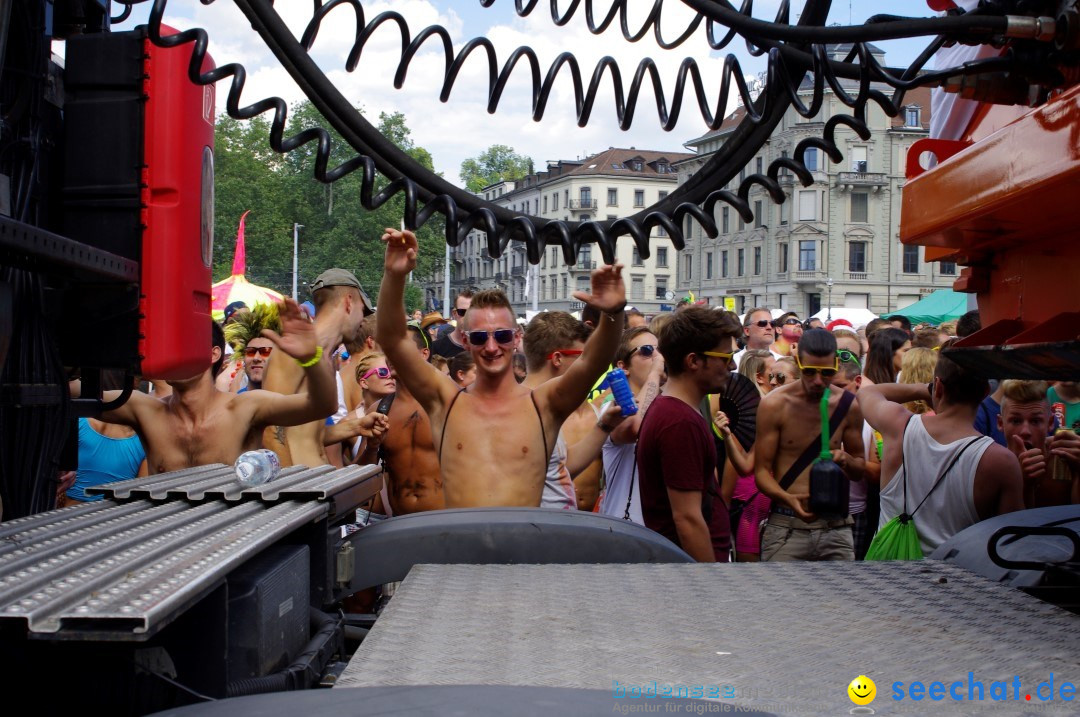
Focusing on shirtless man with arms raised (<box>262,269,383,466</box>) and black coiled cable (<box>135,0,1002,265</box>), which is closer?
black coiled cable (<box>135,0,1002,265</box>)

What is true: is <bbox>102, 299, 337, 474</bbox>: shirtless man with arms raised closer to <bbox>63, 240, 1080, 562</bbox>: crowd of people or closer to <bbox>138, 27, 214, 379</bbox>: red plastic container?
<bbox>63, 240, 1080, 562</bbox>: crowd of people

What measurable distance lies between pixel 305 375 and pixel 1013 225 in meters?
3.95

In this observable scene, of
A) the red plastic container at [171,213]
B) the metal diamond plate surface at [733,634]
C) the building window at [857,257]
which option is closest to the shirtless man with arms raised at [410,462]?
the metal diamond plate surface at [733,634]

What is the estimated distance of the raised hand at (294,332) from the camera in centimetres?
411

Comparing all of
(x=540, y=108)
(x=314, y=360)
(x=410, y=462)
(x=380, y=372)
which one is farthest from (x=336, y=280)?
(x=540, y=108)

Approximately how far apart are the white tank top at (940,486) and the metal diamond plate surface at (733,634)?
2.29 m

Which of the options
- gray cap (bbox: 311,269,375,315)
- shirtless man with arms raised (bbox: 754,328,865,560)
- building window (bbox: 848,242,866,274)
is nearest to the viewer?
gray cap (bbox: 311,269,375,315)

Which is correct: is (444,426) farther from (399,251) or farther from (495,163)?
(495,163)

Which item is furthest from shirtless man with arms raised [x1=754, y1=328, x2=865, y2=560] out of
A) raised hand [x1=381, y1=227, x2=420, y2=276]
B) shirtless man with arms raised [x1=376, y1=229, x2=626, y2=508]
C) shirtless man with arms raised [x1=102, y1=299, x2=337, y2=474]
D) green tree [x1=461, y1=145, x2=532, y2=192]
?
green tree [x1=461, y1=145, x2=532, y2=192]

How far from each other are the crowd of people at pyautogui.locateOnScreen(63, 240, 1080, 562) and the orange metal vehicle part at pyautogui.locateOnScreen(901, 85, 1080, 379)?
4.36 ft

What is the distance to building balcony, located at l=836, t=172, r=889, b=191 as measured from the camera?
74.4 meters

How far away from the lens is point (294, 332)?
414 centimetres

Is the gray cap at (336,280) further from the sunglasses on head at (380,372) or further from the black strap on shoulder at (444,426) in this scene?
the black strap on shoulder at (444,426)

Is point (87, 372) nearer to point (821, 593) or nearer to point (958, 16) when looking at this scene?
point (821, 593)
